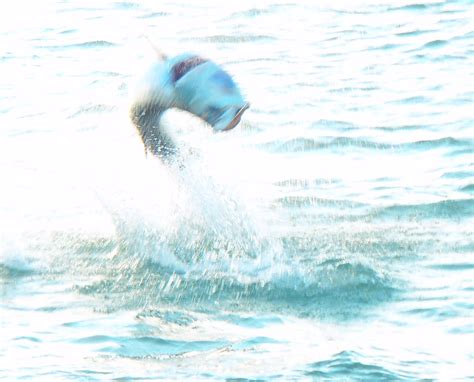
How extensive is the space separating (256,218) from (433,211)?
1531 mm

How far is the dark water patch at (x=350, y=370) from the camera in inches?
325

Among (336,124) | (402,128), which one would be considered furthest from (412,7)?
(402,128)

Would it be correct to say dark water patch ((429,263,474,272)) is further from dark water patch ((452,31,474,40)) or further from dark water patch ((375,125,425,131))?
dark water patch ((452,31,474,40))

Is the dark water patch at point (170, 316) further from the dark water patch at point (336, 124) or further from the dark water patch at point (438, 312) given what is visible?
the dark water patch at point (336, 124)

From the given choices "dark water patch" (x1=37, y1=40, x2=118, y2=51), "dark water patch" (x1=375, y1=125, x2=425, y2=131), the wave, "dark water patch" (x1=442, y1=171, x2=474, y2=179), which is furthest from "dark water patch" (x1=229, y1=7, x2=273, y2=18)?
"dark water patch" (x1=442, y1=171, x2=474, y2=179)

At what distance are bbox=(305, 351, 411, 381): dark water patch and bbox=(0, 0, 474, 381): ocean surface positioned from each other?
0.7 inches

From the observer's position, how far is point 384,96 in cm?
1641

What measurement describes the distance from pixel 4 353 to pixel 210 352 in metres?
1.23

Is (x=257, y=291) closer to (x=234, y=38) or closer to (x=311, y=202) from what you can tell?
(x=311, y=202)

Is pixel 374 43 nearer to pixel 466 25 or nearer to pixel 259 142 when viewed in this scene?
pixel 466 25

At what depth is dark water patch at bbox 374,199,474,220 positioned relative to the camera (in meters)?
11.9

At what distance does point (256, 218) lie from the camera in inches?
457

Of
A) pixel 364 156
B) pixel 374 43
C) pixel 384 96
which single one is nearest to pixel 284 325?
pixel 364 156

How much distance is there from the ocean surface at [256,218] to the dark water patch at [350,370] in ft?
0.06
